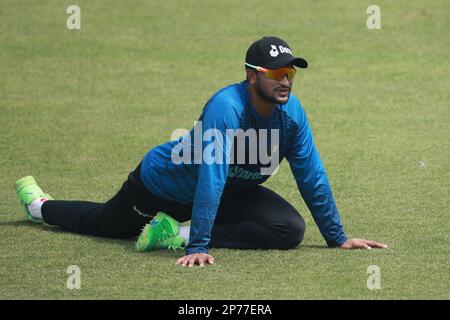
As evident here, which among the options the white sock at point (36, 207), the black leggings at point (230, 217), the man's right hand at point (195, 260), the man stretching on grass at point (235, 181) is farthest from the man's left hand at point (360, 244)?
the white sock at point (36, 207)

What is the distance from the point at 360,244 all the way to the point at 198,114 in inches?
205

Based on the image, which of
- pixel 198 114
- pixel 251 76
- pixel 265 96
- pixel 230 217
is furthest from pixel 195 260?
pixel 198 114

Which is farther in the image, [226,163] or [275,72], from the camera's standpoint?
[275,72]

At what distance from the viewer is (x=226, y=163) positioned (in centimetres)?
702

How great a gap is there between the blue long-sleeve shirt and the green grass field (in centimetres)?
30

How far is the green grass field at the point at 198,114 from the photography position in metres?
6.83

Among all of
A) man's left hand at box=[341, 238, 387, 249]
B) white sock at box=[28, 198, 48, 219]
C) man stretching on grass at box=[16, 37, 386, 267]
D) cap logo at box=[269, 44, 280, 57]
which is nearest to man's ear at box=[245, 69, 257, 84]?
man stretching on grass at box=[16, 37, 386, 267]

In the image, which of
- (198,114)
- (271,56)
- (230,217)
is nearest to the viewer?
(271,56)

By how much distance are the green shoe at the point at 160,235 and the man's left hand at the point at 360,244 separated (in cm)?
110

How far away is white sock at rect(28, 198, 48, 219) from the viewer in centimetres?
825

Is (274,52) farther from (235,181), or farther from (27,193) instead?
(27,193)

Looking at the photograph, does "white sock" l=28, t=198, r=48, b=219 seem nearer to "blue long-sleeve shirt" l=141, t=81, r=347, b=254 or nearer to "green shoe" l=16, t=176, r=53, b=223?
"green shoe" l=16, t=176, r=53, b=223

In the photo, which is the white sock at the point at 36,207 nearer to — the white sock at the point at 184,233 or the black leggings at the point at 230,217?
the black leggings at the point at 230,217

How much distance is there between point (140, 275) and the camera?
22.4 feet
